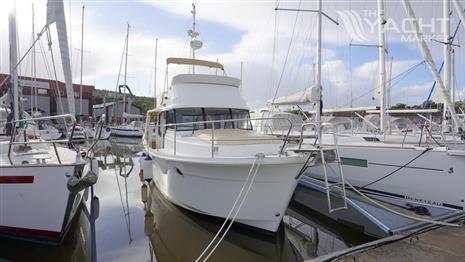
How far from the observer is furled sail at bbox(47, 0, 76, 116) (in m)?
7.36

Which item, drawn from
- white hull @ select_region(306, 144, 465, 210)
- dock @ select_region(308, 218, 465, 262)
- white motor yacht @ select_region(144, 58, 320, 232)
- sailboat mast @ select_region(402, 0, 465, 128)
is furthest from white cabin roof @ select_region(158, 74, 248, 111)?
dock @ select_region(308, 218, 465, 262)

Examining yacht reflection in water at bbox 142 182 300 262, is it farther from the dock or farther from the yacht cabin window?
the yacht cabin window

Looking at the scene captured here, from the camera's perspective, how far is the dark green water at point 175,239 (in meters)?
5.63

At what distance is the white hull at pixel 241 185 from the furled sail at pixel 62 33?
3282mm

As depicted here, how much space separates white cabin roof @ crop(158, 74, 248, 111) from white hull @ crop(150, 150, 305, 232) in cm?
230

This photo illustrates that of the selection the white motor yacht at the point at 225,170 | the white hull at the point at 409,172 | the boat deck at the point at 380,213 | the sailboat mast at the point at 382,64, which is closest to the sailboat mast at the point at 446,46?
the sailboat mast at the point at 382,64

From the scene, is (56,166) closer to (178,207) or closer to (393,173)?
(178,207)

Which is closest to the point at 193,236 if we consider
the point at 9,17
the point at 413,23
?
the point at 9,17

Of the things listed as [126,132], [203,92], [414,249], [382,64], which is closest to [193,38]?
[203,92]

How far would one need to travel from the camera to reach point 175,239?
21.0ft

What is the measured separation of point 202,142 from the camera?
674 cm

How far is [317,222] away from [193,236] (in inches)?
112

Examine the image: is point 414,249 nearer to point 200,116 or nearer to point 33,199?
point 200,116

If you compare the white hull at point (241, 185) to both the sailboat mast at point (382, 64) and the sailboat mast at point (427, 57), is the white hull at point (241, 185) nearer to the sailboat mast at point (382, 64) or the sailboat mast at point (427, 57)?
the sailboat mast at point (427, 57)
